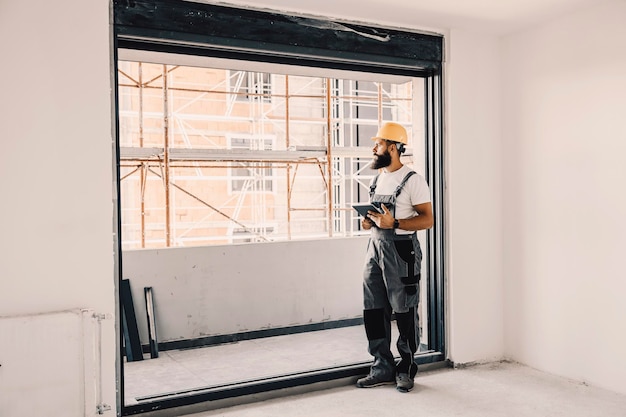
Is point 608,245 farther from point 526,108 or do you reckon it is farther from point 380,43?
point 380,43

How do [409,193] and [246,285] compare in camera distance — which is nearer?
[409,193]

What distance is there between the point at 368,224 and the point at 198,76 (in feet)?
24.1

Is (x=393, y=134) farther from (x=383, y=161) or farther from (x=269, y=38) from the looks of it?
(x=269, y=38)

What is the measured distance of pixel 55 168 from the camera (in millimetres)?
3041

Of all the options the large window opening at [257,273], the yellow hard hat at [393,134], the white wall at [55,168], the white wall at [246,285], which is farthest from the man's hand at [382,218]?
the white wall at [246,285]

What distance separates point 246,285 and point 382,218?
218 cm

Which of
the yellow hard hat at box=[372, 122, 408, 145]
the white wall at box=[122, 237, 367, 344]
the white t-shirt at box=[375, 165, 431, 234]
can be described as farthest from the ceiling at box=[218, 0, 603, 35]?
the white wall at box=[122, 237, 367, 344]

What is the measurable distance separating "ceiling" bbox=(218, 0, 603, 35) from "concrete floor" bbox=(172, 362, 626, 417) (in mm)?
2345

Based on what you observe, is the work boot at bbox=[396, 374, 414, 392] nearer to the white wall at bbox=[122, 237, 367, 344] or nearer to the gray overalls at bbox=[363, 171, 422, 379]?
the gray overalls at bbox=[363, 171, 422, 379]

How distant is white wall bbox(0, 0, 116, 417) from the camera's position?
2.93 metres

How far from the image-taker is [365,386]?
3885mm

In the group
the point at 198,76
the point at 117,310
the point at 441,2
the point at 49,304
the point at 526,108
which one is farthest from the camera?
the point at 198,76

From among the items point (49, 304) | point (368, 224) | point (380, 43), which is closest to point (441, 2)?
point (380, 43)

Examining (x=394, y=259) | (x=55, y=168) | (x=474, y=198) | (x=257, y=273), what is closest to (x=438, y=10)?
(x=474, y=198)
